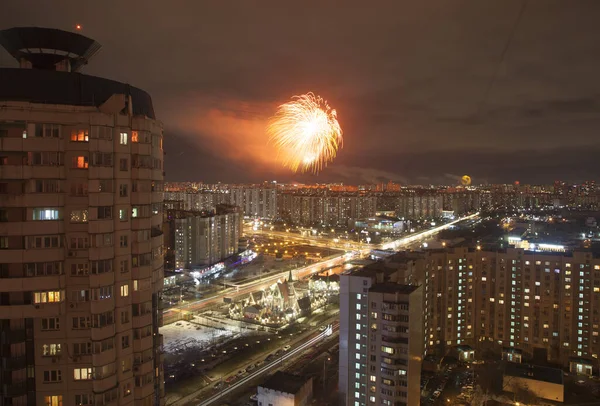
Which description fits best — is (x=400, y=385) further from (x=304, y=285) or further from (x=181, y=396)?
(x=304, y=285)

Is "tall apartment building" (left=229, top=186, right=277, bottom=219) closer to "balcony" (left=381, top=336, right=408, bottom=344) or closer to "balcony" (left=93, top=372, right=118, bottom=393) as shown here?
"balcony" (left=381, top=336, right=408, bottom=344)

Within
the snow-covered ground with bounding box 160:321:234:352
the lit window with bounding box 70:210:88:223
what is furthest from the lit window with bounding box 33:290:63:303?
the snow-covered ground with bounding box 160:321:234:352

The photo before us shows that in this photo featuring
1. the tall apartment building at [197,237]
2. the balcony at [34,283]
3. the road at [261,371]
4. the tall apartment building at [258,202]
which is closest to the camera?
the balcony at [34,283]

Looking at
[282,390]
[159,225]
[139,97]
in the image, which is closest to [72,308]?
[159,225]

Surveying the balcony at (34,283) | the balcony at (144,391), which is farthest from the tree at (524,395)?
the balcony at (34,283)

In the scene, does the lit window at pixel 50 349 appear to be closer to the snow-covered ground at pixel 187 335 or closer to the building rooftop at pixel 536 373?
the snow-covered ground at pixel 187 335
